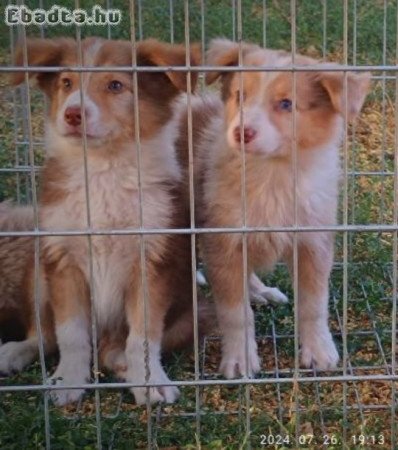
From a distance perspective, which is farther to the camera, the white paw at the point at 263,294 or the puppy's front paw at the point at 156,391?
the white paw at the point at 263,294

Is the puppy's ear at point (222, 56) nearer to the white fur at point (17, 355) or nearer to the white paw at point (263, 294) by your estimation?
the white paw at point (263, 294)

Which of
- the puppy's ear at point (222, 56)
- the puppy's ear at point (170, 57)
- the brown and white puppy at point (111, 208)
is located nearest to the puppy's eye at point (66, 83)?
the brown and white puppy at point (111, 208)

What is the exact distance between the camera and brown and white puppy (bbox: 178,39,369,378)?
10.4 feet

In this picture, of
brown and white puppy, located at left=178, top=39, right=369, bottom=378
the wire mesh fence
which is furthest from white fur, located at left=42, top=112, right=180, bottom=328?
brown and white puppy, located at left=178, top=39, right=369, bottom=378

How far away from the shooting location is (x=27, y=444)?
8.99 ft

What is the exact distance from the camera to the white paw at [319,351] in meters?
3.33

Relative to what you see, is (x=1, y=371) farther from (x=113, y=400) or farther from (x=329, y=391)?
(x=329, y=391)

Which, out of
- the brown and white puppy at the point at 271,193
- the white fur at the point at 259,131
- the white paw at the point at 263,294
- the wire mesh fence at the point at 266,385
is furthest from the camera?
the white paw at the point at 263,294

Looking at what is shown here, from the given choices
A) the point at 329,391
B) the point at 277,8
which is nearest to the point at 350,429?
the point at 329,391

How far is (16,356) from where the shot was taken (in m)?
3.28

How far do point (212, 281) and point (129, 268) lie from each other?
12.4 inches

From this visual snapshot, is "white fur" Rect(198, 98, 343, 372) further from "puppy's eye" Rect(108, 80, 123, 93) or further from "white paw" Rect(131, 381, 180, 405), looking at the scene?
"puppy's eye" Rect(108, 80, 123, 93)

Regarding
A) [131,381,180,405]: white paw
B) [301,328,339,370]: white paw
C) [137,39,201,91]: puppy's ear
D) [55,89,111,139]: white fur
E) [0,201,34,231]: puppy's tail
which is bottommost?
[131,381,180,405]: white paw

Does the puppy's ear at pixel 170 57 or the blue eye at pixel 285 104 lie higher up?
the puppy's ear at pixel 170 57
